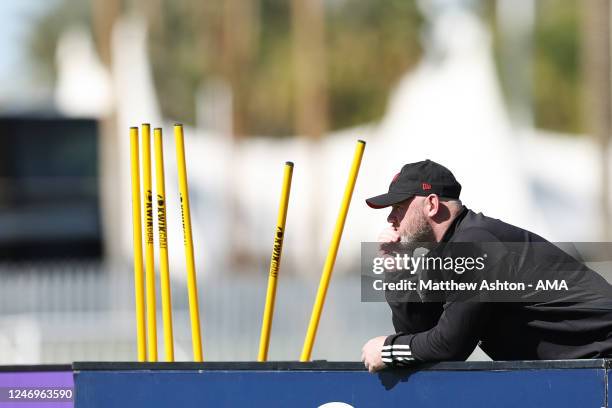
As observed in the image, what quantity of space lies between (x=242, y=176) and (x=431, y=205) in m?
30.6

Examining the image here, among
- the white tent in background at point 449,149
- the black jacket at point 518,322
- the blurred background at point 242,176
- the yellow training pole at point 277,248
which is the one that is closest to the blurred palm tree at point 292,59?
the blurred background at point 242,176

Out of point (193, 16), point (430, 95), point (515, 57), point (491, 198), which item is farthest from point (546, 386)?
point (193, 16)

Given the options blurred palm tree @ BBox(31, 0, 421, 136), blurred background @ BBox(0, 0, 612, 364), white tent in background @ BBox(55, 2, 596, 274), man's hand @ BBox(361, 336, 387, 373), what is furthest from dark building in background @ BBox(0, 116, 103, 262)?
man's hand @ BBox(361, 336, 387, 373)

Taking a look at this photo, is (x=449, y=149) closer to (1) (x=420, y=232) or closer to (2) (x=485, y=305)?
(1) (x=420, y=232)

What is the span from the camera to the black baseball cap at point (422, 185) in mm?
4926

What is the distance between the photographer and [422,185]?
16.2 feet

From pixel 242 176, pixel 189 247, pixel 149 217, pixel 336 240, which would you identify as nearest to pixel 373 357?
pixel 336 240

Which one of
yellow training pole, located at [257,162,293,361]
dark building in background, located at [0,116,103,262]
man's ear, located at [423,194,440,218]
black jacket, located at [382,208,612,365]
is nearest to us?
black jacket, located at [382,208,612,365]

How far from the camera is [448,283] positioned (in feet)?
15.6

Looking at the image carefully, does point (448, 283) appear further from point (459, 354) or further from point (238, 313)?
point (238, 313)

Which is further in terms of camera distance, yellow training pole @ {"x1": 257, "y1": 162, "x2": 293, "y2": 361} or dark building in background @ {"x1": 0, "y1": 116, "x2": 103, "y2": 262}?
dark building in background @ {"x1": 0, "y1": 116, "x2": 103, "y2": 262}

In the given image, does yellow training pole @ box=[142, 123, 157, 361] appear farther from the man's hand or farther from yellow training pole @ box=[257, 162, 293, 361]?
the man's hand

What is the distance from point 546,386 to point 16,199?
2208 cm

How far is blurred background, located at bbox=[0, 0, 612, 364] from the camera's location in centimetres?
1545
